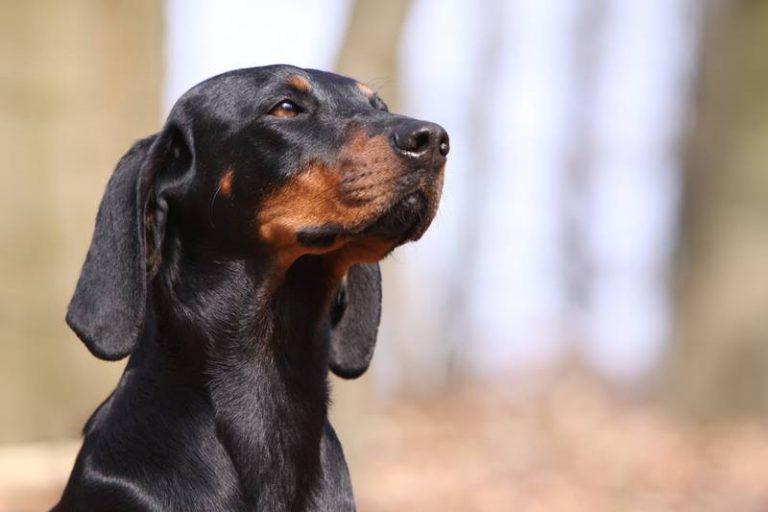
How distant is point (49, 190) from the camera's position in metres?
8.10

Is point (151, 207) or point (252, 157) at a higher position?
point (252, 157)

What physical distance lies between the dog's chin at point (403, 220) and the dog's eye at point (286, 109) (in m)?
0.56

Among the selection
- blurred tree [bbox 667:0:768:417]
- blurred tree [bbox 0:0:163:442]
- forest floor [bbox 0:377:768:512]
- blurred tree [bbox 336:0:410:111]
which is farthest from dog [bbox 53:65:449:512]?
blurred tree [bbox 667:0:768:417]

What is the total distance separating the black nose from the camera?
3535 mm

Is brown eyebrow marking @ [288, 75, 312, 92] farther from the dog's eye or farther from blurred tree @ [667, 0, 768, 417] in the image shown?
blurred tree @ [667, 0, 768, 417]

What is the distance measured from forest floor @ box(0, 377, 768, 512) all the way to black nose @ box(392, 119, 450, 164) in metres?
4.30

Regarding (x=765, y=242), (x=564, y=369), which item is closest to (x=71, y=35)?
(x=765, y=242)

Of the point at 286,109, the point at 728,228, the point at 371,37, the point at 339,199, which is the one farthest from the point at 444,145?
the point at 728,228

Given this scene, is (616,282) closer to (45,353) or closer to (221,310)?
(45,353)

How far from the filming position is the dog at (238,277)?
11.9 feet

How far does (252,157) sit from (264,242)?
0.30 metres

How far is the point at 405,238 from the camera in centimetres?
371

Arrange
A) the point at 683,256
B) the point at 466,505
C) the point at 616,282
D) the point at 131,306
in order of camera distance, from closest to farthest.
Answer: the point at 131,306, the point at 466,505, the point at 683,256, the point at 616,282

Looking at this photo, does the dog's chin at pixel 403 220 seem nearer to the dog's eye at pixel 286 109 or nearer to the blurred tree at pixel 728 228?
the dog's eye at pixel 286 109
